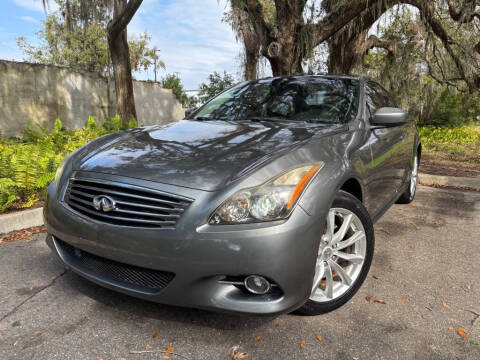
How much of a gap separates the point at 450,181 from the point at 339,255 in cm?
451

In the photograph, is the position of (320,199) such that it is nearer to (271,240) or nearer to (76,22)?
(271,240)

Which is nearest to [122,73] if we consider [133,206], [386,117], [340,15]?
[340,15]

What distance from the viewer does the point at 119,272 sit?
212cm

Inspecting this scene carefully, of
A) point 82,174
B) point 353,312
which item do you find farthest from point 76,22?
point 353,312

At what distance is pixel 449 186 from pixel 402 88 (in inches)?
286

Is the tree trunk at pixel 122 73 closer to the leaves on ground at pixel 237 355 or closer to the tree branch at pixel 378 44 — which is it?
the tree branch at pixel 378 44

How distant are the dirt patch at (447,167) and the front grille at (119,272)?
5.93 m

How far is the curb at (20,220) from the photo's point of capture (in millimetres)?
3791

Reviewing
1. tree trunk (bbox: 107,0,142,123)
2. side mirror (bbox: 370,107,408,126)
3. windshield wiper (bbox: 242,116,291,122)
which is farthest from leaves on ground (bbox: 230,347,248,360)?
tree trunk (bbox: 107,0,142,123)

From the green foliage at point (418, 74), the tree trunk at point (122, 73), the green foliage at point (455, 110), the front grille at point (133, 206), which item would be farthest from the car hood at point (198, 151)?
the green foliage at point (455, 110)

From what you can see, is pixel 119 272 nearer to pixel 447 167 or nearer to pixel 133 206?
pixel 133 206

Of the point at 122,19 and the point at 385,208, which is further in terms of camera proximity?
the point at 122,19

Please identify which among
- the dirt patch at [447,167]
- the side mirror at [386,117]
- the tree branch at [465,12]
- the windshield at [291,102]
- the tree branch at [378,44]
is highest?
the tree branch at [465,12]

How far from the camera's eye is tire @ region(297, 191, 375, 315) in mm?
2258
